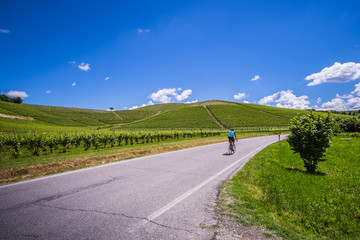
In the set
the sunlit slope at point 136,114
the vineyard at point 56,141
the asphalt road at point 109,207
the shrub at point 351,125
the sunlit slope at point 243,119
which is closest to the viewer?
the asphalt road at point 109,207

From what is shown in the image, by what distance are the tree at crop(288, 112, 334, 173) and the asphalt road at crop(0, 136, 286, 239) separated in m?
5.05

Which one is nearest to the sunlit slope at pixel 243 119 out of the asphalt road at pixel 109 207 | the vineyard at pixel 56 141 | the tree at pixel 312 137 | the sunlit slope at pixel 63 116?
the sunlit slope at pixel 63 116

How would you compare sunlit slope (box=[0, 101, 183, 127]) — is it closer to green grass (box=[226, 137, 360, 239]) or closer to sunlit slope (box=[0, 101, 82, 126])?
sunlit slope (box=[0, 101, 82, 126])

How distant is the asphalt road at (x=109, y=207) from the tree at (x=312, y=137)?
5.05 meters

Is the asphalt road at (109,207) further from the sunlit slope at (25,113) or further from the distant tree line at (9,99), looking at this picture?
the distant tree line at (9,99)

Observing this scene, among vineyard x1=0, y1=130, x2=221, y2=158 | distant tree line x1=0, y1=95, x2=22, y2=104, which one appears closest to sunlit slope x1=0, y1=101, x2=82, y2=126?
distant tree line x1=0, y1=95, x2=22, y2=104

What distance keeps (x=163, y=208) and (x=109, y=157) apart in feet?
26.2

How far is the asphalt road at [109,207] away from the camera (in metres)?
3.13

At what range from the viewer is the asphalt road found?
3.13m

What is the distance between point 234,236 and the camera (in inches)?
121

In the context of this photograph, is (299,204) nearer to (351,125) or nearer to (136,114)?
(351,125)

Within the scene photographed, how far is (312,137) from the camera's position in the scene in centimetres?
842

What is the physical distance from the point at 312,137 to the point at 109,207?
9138mm

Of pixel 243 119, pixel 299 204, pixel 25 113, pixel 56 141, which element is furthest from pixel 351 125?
pixel 25 113
